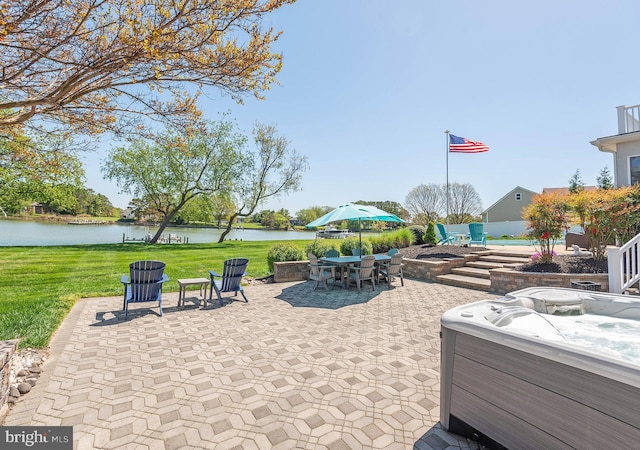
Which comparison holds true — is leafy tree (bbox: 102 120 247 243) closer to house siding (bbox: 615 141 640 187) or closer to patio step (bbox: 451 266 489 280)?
patio step (bbox: 451 266 489 280)

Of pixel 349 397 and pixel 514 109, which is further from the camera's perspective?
pixel 514 109

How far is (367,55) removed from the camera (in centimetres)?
913

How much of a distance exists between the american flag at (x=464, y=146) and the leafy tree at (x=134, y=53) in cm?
1421

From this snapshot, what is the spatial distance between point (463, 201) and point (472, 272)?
116ft

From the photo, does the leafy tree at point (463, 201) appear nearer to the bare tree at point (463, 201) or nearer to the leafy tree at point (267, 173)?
the bare tree at point (463, 201)

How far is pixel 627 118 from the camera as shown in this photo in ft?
30.5

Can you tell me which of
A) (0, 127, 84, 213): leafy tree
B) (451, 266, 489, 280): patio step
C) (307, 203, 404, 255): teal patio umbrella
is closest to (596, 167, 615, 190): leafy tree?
(451, 266, 489, 280): patio step

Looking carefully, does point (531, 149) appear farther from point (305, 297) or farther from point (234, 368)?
point (234, 368)

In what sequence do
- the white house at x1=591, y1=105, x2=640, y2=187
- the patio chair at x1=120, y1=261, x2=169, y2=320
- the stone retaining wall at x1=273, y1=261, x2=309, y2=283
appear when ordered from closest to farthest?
the patio chair at x1=120, y1=261, x2=169, y2=320
the white house at x1=591, y1=105, x2=640, y2=187
the stone retaining wall at x1=273, y1=261, x2=309, y2=283

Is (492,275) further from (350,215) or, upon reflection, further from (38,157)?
(38,157)

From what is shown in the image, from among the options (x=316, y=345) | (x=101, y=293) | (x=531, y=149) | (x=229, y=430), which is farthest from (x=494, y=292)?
(x=531, y=149)

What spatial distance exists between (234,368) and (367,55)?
30.2 feet

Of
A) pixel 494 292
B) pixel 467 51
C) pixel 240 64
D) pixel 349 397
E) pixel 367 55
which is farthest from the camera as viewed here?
pixel 367 55

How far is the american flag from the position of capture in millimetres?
15672
